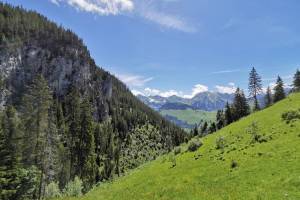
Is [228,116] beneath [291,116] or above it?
above

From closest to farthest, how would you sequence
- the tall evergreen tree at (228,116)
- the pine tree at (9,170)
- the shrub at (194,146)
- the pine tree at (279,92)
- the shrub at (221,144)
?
1. the shrub at (221,144)
2. the shrub at (194,146)
3. the pine tree at (9,170)
4. the pine tree at (279,92)
5. the tall evergreen tree at (228,116)

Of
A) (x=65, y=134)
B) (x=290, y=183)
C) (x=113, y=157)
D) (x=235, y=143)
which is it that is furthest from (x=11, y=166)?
(x=113, y=157)

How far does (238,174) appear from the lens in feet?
81.6

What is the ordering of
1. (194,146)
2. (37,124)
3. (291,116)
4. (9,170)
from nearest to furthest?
(291,116) < (194,146) < (9,170) < (37,124)

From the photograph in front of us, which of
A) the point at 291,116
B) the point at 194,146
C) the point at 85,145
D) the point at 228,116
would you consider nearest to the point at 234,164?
the point at 291,116

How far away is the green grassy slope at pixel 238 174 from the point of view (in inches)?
797

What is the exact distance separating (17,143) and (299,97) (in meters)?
56.0

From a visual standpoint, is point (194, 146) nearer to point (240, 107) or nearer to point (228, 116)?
point (240, 107)

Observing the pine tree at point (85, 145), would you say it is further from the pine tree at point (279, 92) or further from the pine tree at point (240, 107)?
the pine tree at point (279, 92)

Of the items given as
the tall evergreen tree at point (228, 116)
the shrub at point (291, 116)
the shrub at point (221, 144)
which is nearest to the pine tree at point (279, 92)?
the tall evergreen tree at point (228, 116)

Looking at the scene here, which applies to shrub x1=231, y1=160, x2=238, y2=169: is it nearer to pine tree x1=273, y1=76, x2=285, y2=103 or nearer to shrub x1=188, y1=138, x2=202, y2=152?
shrub x1=188, y1=138, x2=202, y2=152

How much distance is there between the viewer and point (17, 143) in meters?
56.7

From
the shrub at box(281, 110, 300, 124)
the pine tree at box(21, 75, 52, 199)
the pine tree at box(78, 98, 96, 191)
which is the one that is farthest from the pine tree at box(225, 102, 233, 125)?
the pine tree at box(21, 75, 52, 199)

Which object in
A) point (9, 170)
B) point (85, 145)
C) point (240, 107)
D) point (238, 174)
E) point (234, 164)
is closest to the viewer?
point (238, 174)
